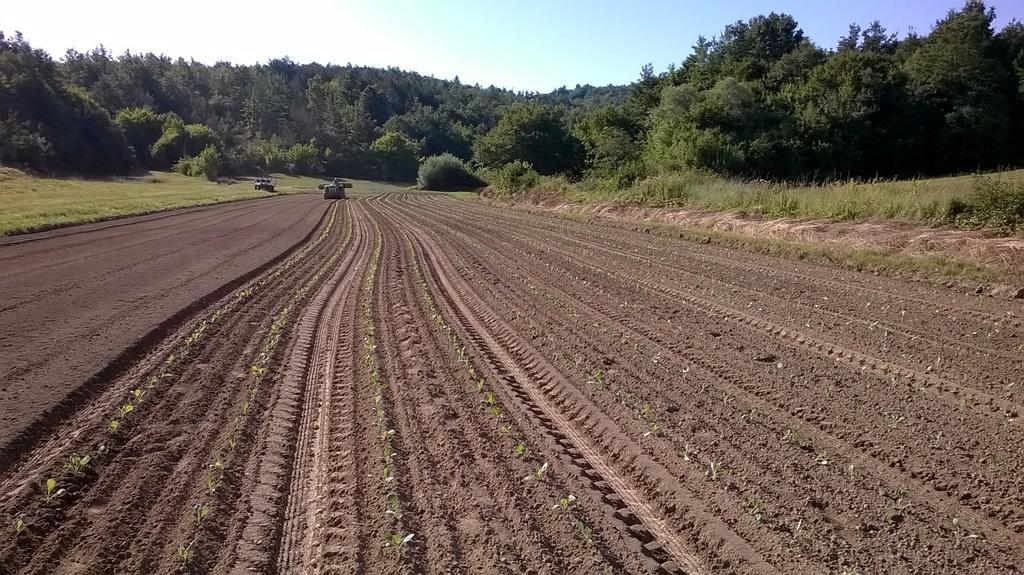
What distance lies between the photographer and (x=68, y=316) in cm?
915

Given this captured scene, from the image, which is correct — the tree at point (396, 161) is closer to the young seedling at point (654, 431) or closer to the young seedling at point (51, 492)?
the young seedling at point (654, 431)

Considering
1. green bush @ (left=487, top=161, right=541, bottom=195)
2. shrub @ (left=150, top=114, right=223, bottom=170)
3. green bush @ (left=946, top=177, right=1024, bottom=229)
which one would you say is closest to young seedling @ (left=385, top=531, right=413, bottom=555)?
green bush @ (left=946, top=177, right=1024, bottom=229)

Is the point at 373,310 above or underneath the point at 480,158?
underneath

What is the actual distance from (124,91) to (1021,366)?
145 metres

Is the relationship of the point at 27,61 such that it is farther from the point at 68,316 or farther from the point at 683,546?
the point at 683,546

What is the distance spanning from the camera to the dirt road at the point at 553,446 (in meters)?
3.83

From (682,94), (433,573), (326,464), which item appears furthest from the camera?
(682,94)

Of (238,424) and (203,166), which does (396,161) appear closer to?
(203,166)

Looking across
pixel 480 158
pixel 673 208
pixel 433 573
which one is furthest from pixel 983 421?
pixel 480 158

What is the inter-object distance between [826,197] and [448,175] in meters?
56.9

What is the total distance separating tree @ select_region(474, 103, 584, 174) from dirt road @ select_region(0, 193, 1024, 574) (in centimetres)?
4862

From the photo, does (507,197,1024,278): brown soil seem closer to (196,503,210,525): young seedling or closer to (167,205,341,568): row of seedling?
(167,205,341,568): row of seedling

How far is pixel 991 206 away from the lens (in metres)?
12.5

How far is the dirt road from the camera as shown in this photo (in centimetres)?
383
